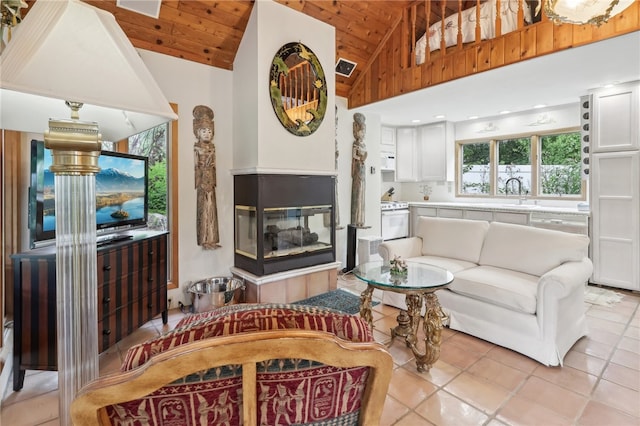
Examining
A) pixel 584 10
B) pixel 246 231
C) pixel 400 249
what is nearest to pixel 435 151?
pixel 400 249

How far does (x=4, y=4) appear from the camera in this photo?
56.6 inches

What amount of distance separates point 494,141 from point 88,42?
607 cm

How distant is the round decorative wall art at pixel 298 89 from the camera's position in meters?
3.27

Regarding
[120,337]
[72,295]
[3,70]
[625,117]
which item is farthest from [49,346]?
[625,117]

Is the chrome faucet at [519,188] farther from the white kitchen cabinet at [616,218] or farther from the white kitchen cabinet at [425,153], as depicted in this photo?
the white kitchen cabinet at [616,218]

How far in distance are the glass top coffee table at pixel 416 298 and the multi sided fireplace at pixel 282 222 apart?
1060mm

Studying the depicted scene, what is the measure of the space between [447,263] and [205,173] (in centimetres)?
264

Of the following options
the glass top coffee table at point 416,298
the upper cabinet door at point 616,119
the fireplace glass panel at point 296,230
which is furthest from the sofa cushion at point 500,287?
the upper cabinet door at point 616,119

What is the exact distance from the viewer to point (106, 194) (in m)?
2.32

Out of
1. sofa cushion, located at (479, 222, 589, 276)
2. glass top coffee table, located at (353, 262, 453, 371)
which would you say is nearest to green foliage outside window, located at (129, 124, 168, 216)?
glass top coffee table, located at (353, 262, 453, 371)

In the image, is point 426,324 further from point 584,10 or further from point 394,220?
point 394,220

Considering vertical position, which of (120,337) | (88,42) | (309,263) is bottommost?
(120,337)

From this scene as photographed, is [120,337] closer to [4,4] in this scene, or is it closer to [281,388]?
[4,4]

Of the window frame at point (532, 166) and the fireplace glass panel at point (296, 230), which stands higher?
the window frame at point (532, 166)
